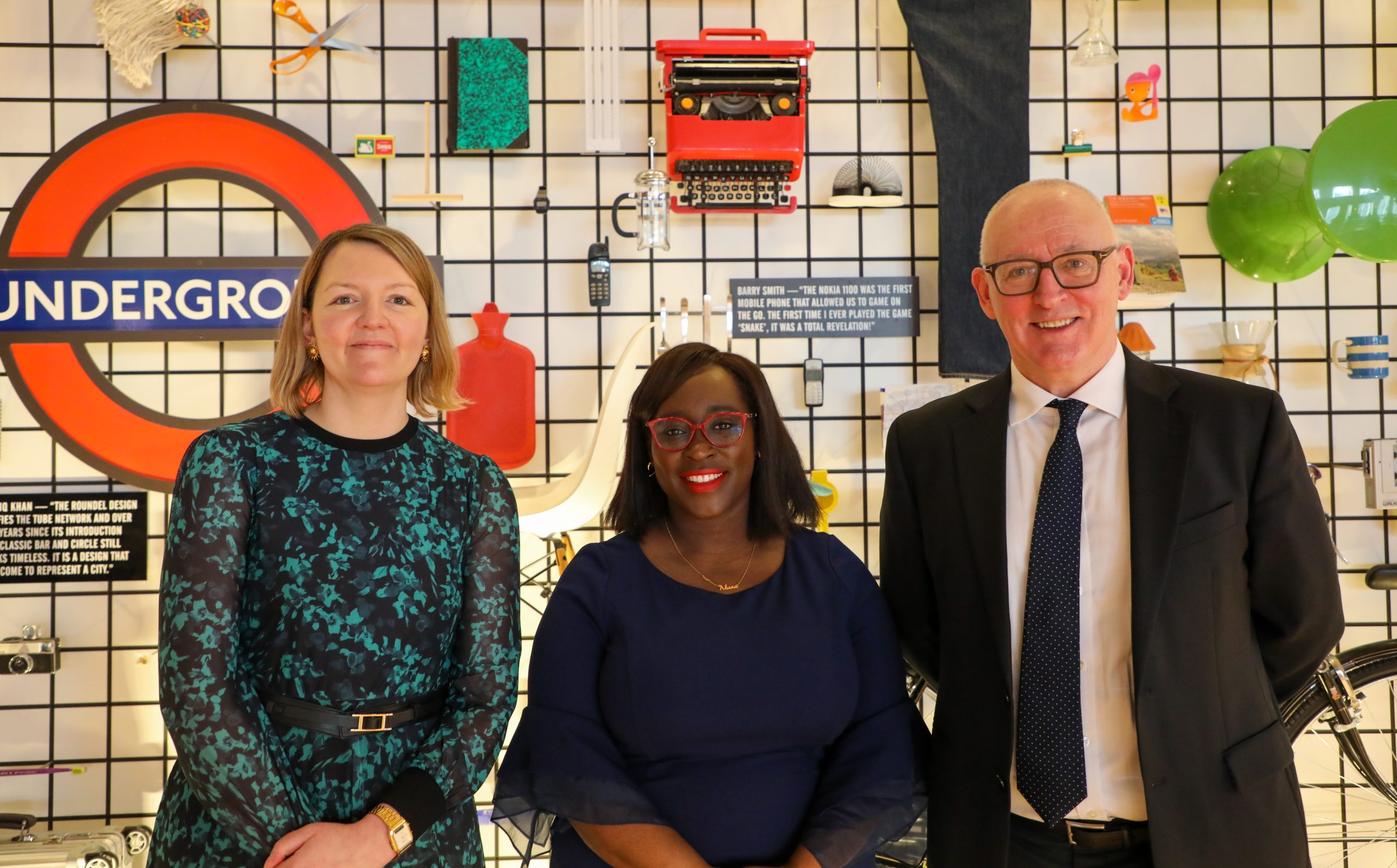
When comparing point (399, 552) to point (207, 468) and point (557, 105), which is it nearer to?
point (207, 468)

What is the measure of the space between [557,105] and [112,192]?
56.0 inches

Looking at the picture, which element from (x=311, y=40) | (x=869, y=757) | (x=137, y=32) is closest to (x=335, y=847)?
(x=869, y=757)

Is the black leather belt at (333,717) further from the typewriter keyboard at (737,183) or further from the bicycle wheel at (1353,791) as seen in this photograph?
the bicycle wheel at (1353,791)

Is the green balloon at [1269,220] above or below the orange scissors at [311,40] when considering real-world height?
below

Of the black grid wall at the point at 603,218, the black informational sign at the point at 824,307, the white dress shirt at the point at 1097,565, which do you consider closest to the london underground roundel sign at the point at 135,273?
the black grid wall at the point at 603,218

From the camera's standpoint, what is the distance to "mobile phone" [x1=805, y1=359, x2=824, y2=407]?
10.3 ft

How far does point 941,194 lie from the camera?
122 inches

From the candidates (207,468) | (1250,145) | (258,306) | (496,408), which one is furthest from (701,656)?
(1250,145)

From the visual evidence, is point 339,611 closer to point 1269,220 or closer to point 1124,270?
point 1124,270

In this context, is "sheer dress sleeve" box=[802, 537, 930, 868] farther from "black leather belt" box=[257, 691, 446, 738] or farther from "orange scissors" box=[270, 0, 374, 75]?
"orange scissors" box=[270, 0, 374, 75]

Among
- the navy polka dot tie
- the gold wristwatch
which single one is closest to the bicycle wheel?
the navy polka dot tie

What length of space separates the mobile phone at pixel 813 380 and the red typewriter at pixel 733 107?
0.60 m

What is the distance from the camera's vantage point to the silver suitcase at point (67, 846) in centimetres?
275

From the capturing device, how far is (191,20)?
300 centimetres
